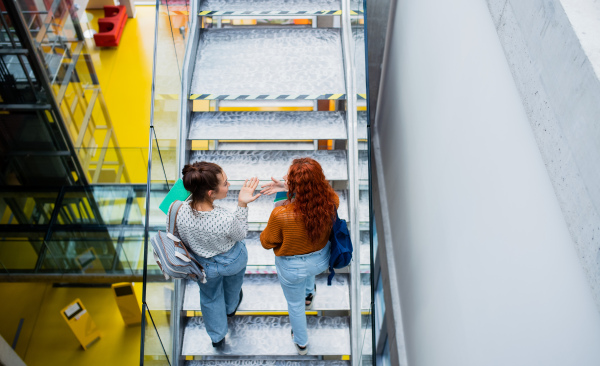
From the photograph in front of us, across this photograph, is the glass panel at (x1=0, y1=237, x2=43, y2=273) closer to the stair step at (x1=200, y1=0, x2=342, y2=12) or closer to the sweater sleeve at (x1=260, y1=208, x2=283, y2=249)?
the stair step at (x1=200, y1=0, x2=342, y2=12)

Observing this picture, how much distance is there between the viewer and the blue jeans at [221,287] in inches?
146

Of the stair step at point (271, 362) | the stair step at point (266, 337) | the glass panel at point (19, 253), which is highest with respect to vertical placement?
the stair step at point (266, 337)

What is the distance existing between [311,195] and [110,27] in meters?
11.7

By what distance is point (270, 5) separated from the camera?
5.49 metres

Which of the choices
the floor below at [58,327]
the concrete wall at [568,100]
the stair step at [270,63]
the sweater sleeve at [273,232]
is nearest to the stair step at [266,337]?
the sweater sleeve at [273,232]

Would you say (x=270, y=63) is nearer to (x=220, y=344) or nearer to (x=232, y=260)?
(x=232, y=260)

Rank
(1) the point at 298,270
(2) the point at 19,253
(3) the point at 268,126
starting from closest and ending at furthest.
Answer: (1) the point at 298,270, (3) the point at 268,126, (2) the point at 19,253

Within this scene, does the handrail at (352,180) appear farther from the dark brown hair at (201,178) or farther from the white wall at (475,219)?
the dark brown hair at (201,178)

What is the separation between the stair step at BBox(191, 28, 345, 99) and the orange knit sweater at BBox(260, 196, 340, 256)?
186cm

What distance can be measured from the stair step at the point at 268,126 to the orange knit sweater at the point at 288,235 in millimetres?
1588

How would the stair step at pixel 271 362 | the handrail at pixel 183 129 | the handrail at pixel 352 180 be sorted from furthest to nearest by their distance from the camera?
the stair step at pixel 271 362 → the handrail at pixel 183 129 → the handrail at pixel 352 180

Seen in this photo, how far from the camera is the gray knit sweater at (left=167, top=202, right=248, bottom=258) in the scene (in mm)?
3314

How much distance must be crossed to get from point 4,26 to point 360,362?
645cm

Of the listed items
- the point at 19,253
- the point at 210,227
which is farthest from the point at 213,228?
the point at 19,253
